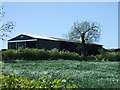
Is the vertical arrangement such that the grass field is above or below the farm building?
below

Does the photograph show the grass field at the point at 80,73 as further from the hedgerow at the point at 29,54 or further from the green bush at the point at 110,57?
the green bush at the point at 110,57

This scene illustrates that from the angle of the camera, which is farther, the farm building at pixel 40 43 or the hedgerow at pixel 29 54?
the farm building at pixel 40 43

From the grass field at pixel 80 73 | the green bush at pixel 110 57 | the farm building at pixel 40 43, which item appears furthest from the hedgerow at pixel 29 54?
the grass field at pixel 80 73

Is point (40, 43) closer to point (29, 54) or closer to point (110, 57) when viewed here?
point (29, 54)

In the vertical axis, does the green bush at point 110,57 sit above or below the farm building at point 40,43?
below

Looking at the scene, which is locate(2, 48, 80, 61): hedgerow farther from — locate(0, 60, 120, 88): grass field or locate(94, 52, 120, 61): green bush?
locate(0, 60, 120, 88): grass field

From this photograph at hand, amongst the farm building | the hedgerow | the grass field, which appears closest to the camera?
the grass field

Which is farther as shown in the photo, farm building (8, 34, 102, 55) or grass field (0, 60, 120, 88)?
farm building (8, 34, 102, 55)

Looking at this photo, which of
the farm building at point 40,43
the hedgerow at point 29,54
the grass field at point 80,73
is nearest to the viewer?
the grass field at point 80,73

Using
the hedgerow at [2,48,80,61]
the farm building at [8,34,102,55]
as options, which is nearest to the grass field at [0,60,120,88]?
the hedgerow at [2,48,80,61]

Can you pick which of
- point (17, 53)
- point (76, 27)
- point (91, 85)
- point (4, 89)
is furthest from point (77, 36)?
point (4, 89)

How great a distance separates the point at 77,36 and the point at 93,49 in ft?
9.76

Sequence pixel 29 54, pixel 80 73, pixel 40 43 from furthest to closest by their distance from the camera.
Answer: pixel 40 43, pixel 29 54, pixel 80 73

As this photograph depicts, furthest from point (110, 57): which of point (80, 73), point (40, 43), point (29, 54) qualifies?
point (80, 73)
